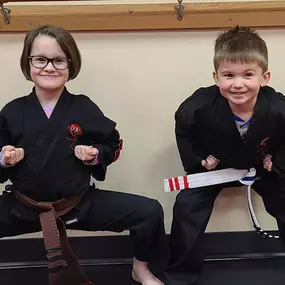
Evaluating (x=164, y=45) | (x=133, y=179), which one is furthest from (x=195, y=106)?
(x=133, y=179)

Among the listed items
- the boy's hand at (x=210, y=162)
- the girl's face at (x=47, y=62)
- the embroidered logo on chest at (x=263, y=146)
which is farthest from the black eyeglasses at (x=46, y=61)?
the embroidered logo on chest at (x=263, y=146)

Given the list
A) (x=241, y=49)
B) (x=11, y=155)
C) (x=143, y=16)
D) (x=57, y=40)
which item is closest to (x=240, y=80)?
(x=241, y=49)

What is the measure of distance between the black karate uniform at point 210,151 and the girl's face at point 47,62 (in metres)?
0.34

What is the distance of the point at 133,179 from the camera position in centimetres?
162

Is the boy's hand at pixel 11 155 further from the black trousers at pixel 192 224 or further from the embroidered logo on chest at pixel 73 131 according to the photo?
the black trousers at pixel 192 224

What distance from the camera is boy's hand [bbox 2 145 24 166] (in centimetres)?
127

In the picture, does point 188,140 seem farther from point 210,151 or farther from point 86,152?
point 86,152

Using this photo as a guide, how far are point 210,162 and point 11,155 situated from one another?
525 millimetres

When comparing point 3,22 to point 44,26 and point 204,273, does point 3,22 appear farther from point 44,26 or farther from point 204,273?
point 204,273

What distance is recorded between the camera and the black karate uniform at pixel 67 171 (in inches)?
52.3

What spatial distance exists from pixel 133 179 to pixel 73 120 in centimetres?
34

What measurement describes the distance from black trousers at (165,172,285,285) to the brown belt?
0.28 meters

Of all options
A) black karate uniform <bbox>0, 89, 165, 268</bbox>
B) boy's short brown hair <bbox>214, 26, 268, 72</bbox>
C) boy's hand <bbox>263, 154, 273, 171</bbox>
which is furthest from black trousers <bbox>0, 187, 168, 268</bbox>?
boy's short brown hair <bbox>214, 26, 268, 72</bbox>

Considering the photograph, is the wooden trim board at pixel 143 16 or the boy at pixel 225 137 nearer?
the boy at pixel 225 137
